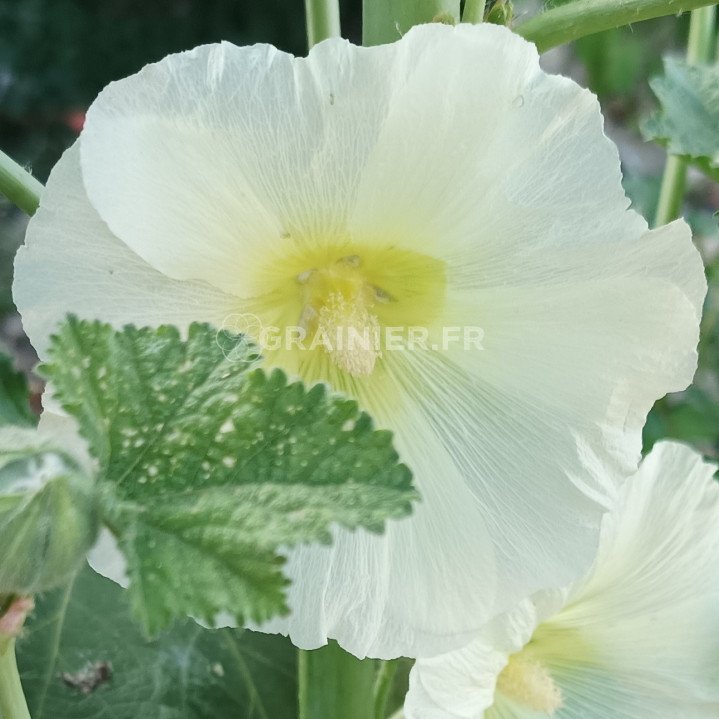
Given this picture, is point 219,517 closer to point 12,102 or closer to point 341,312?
point 341,312

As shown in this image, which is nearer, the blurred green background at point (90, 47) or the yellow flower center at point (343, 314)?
the yellow flower center at point (343, 314)

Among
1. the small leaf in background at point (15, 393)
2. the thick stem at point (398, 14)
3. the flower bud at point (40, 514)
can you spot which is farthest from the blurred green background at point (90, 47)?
the flower bud at point (40, 514)

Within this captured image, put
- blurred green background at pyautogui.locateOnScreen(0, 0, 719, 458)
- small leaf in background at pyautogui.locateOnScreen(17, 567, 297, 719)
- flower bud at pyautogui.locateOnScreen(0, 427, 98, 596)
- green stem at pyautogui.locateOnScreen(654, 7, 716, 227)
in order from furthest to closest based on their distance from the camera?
blurred green background at pyautogui.locateOnScreen(0, 0, 719, 458)
green stem at pyautogui.locateOnScreen(654, 7, 716, 227)
small leaf in background at pyautogui.locateOnScreen(17, 567, 297, 719)
flower bud at pyautogui.locateOnScreen(0, 427, 98, 596)

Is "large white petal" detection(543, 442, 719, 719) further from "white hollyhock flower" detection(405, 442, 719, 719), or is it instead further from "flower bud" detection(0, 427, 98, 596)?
"flower bud" detection(0, 427, 98, 596)

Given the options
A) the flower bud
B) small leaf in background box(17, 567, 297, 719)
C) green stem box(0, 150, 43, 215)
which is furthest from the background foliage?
the flower bud

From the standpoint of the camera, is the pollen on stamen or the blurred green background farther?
the blurred green background

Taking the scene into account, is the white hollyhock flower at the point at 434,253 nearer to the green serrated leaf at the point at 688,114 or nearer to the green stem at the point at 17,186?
the green stem at the point at 17,186

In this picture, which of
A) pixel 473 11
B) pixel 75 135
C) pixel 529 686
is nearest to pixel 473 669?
pixel 529 686

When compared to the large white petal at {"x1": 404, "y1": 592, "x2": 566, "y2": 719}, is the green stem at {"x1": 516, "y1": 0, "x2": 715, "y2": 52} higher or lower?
higher
